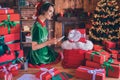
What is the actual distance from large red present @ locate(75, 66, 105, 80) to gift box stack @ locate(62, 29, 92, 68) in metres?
0.28

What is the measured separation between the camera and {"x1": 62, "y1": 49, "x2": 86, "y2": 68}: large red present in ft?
8.22

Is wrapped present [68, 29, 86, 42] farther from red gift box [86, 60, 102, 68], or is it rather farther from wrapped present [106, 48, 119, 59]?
wrapped present [106, 48, 119, 59]

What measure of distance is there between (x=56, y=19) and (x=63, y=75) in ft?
8.66

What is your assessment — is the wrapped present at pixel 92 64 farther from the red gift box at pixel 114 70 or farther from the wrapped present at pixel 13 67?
the wrapped present at pixel 13 67

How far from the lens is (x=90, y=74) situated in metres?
2.16

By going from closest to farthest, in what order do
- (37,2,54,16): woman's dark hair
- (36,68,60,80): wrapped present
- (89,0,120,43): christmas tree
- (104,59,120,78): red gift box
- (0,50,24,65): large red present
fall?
(36,68,60,80): wrapped present → (104,59,120,78): red gift box → (0,50,24,65): large red present → (37,2,54,16): woman's dark hair → (89,0,120,43): christmas tree

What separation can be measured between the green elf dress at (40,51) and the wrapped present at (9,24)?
257mm

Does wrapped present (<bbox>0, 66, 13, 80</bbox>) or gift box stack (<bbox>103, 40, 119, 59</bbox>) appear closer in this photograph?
wrapped present (<bbox>0, 66, 13, 80</bbox>)

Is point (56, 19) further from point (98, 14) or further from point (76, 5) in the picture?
point (98, 14)

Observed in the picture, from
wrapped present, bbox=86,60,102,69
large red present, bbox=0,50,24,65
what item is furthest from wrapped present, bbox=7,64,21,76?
wrapped present, bbox=86,60,102,69

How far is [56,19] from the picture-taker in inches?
186

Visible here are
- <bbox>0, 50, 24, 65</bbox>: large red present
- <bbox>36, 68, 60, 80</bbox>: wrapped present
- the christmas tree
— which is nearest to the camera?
<bbox>36, 68, 60, 80</bbox>: wrapped present

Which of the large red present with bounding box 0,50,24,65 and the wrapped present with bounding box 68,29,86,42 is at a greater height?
the wrapped present with bounding box 68,29,86,42

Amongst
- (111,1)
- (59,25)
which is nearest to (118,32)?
(111,1)
